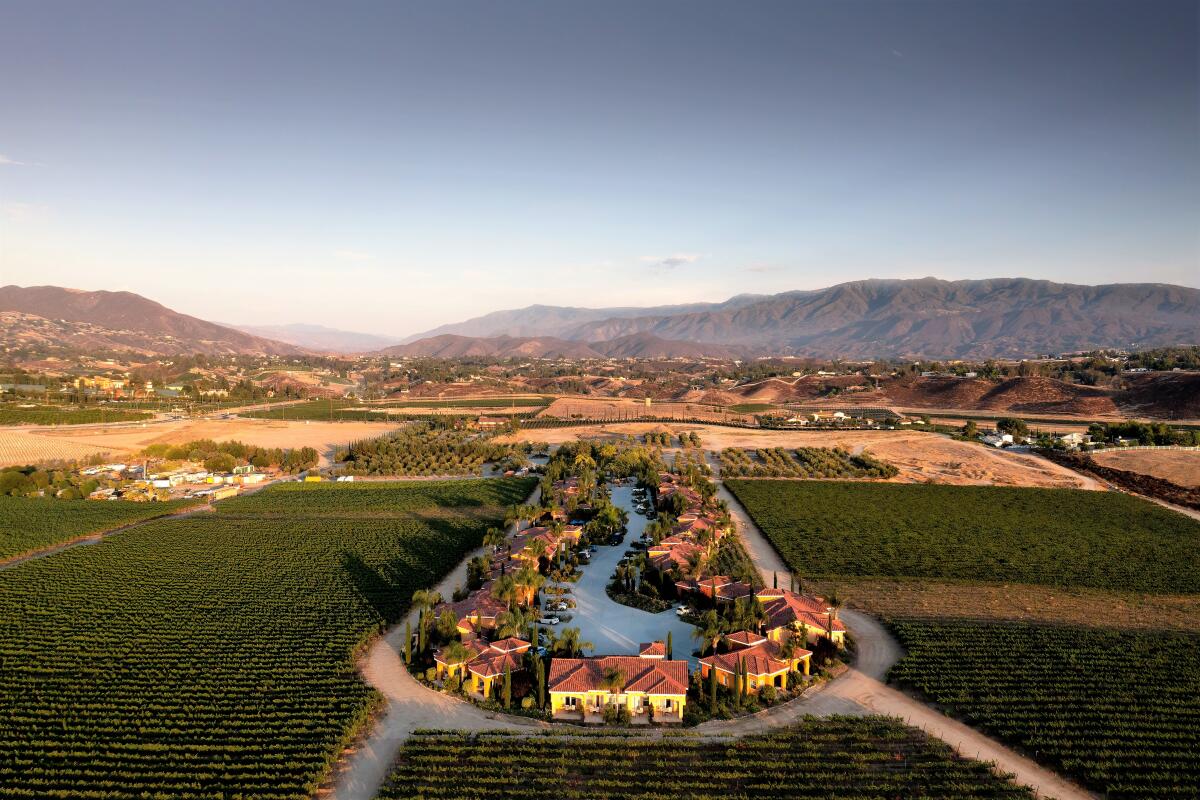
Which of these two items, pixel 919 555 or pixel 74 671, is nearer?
pixel 74 671

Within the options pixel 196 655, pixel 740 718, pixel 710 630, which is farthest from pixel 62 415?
pixel 740 718

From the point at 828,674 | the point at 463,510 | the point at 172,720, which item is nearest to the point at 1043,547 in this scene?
the point at 828,674

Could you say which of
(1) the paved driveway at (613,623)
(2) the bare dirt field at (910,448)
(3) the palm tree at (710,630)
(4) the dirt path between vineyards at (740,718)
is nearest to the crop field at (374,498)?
(1) the paved driveway at (613,623)

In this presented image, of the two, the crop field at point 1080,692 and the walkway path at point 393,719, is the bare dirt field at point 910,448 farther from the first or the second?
the walkway path at point 393,719

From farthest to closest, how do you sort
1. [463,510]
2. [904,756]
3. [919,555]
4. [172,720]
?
[463,510] < [919,555] < [172,720] < [904,756]

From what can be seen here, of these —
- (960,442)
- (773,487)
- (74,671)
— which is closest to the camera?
(74,671)

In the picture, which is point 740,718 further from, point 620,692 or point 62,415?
point 62,415

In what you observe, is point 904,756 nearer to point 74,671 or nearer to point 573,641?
A: point 573,641
